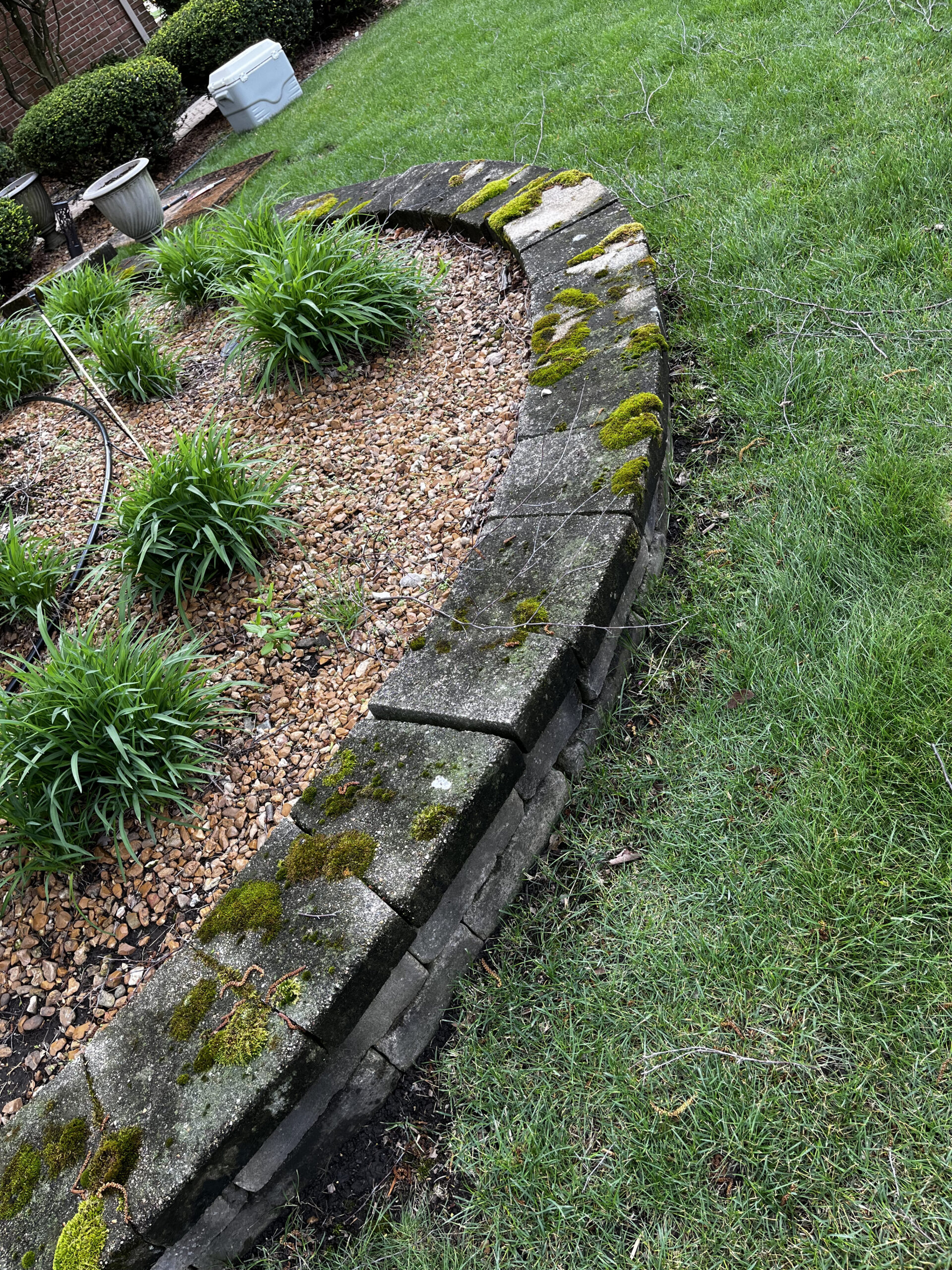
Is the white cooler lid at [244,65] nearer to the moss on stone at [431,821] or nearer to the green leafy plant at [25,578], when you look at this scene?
the green leafy plant at [25,578]

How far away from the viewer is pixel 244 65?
8.23 m

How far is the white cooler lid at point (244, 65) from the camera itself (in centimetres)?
820

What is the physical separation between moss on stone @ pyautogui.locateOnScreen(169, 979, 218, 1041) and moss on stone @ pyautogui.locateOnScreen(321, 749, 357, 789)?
1.44ft

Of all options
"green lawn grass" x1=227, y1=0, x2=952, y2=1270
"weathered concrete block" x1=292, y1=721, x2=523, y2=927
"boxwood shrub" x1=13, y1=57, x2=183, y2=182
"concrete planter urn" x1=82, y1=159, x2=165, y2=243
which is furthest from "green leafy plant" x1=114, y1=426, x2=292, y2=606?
"boxwood shrub" x1=13, y1=57, x2=183, y2=182

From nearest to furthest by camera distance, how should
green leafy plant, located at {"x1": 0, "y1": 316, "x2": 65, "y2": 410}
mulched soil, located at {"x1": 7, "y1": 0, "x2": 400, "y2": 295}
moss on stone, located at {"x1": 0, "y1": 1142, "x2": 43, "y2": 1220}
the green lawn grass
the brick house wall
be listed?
1. the green lawn grass
2. moss on stone, located at {"x1": 0, "y1": 1142, "x2": 43, "y2": 1220}
3. green leafy plant, located at {"x1": 0, "y1": 316, "x2": 65, "y2": 410}
4. mulched soil, located at {"x1": 7, "y1": 0, "x2": 400, "y2": 295}
5. the brick house wall

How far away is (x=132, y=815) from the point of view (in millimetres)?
2045

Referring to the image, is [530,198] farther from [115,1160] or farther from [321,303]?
[115,1160]

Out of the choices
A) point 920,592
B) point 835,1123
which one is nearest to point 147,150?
point 920,592

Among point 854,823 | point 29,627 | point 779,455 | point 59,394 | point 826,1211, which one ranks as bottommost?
point 826,1211

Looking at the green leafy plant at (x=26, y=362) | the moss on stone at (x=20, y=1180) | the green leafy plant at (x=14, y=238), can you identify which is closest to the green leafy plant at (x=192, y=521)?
the moss on stone at (x=20, y=1180)

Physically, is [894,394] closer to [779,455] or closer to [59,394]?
[779,455]

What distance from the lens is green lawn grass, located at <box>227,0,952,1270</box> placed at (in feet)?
4.15

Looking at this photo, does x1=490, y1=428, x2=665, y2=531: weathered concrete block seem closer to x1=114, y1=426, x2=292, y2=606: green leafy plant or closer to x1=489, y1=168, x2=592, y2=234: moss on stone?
x1=114, y1=426, x2=292, y2=606: green leafy plant

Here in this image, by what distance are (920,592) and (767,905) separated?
77 centimetres
